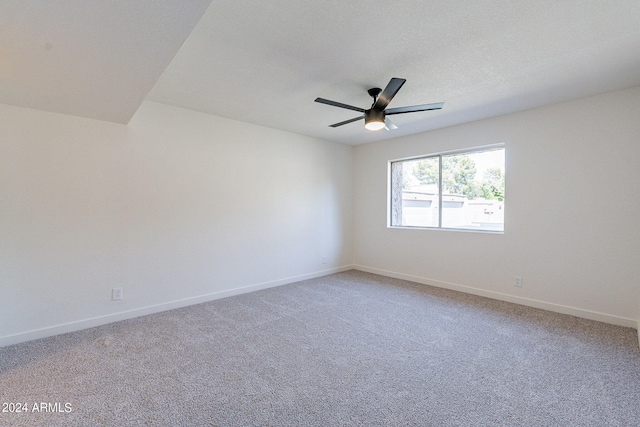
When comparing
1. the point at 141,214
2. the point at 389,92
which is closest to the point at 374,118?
the point at 389,92

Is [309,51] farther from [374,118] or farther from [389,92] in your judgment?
[374,118]

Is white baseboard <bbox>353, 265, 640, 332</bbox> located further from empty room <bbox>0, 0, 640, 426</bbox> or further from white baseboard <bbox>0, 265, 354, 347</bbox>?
white baseboard <bbox>0, 265, 354, 347</bbox>

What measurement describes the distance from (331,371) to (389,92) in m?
2.35

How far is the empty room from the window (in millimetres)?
35

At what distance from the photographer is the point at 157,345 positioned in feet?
8.32

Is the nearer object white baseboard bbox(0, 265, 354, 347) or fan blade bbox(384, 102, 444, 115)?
white baseboard bbox(0, 265, 354, 347)

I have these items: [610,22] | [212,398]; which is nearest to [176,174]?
[212,398]

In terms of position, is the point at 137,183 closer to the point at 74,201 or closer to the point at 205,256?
the point at 74,201

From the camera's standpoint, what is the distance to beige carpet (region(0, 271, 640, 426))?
1.69m

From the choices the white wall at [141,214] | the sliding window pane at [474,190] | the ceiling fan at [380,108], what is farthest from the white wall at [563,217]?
the white wall at [141,214]

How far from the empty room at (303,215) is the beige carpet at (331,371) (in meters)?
0.02

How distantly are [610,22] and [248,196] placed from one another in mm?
3898

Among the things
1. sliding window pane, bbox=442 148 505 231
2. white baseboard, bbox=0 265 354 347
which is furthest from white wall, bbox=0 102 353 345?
sliding window pane, bbox=442 148 505 231

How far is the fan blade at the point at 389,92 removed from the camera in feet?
7.79
